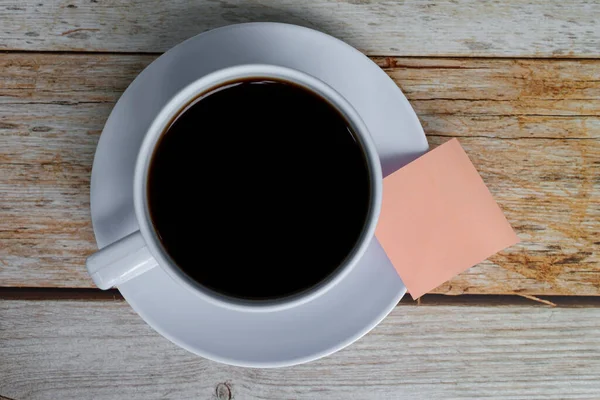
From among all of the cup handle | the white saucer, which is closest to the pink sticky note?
the white saucer

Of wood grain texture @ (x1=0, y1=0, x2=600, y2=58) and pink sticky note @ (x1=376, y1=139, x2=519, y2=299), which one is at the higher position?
wood grain texture @ (x1=0, y1=0, x2=600, y2=58)

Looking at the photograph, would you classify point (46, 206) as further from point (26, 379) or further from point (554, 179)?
point (554, 179)

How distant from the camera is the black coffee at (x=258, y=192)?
58 centimetres

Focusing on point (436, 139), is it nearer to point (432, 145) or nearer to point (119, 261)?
point (432, 145)

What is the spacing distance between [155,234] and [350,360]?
0.34m

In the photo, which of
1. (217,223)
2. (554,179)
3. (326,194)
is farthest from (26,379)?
(554,179)

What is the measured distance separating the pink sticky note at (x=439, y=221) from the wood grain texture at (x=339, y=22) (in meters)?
0.15


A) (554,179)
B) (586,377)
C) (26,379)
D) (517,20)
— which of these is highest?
(517,20)

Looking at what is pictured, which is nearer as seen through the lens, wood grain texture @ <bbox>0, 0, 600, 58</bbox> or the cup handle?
the cup handle

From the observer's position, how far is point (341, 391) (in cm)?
74

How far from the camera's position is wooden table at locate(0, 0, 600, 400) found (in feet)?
2.28

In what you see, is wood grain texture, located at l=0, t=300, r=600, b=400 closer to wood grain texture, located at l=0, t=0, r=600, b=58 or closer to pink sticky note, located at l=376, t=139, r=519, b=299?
pink sticky note, located at l=376, t=139, r=519, b=299

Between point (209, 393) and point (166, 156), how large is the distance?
1.15 ft

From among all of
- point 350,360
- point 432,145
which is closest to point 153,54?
point 432,145
